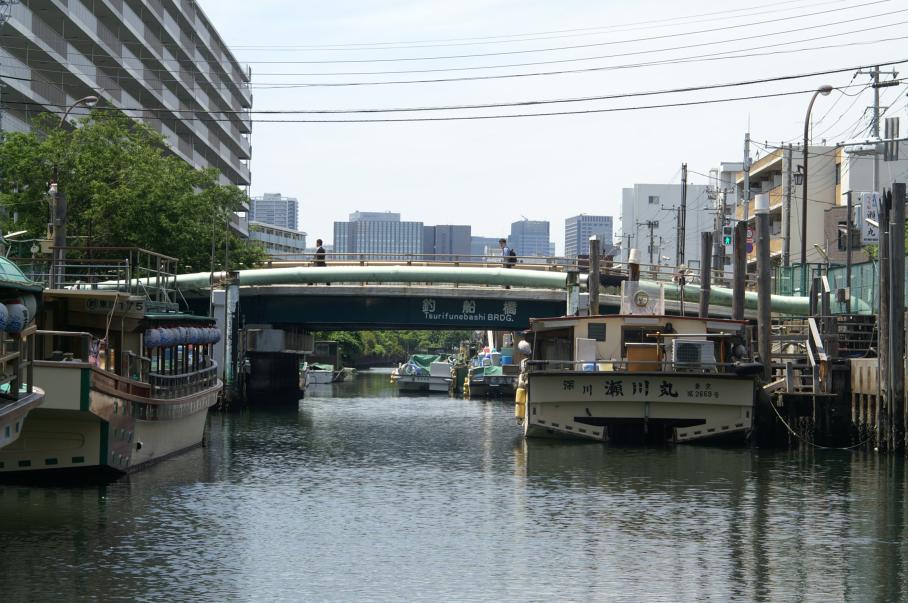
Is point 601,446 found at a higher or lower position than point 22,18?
lower

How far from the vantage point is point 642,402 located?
122 ft

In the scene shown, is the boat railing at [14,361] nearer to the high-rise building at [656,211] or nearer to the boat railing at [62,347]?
the boat railing at [62,347]

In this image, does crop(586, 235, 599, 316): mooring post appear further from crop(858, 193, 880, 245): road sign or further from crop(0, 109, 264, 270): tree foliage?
crop(0, 109, 264, 270): tree foliage

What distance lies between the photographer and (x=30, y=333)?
68.1 feet

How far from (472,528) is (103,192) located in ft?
113

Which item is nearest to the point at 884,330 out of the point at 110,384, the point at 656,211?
the point at 110,384

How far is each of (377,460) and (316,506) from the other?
973 cm

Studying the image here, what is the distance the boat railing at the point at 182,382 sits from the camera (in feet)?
101

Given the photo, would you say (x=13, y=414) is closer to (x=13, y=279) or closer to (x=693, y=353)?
(x=13, y=279)

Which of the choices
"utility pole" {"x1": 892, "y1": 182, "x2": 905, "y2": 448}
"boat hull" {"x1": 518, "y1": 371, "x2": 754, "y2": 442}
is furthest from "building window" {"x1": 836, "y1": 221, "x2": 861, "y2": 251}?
"utility pole" {"x1": 892, "y1": 182, "x2": 905, "y2": 448}

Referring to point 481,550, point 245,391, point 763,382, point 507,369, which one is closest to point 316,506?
point 481,550

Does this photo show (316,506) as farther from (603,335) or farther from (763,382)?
(763,382)

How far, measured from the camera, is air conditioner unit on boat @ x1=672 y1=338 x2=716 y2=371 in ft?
121

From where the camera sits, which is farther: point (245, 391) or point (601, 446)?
point (245, 391)
